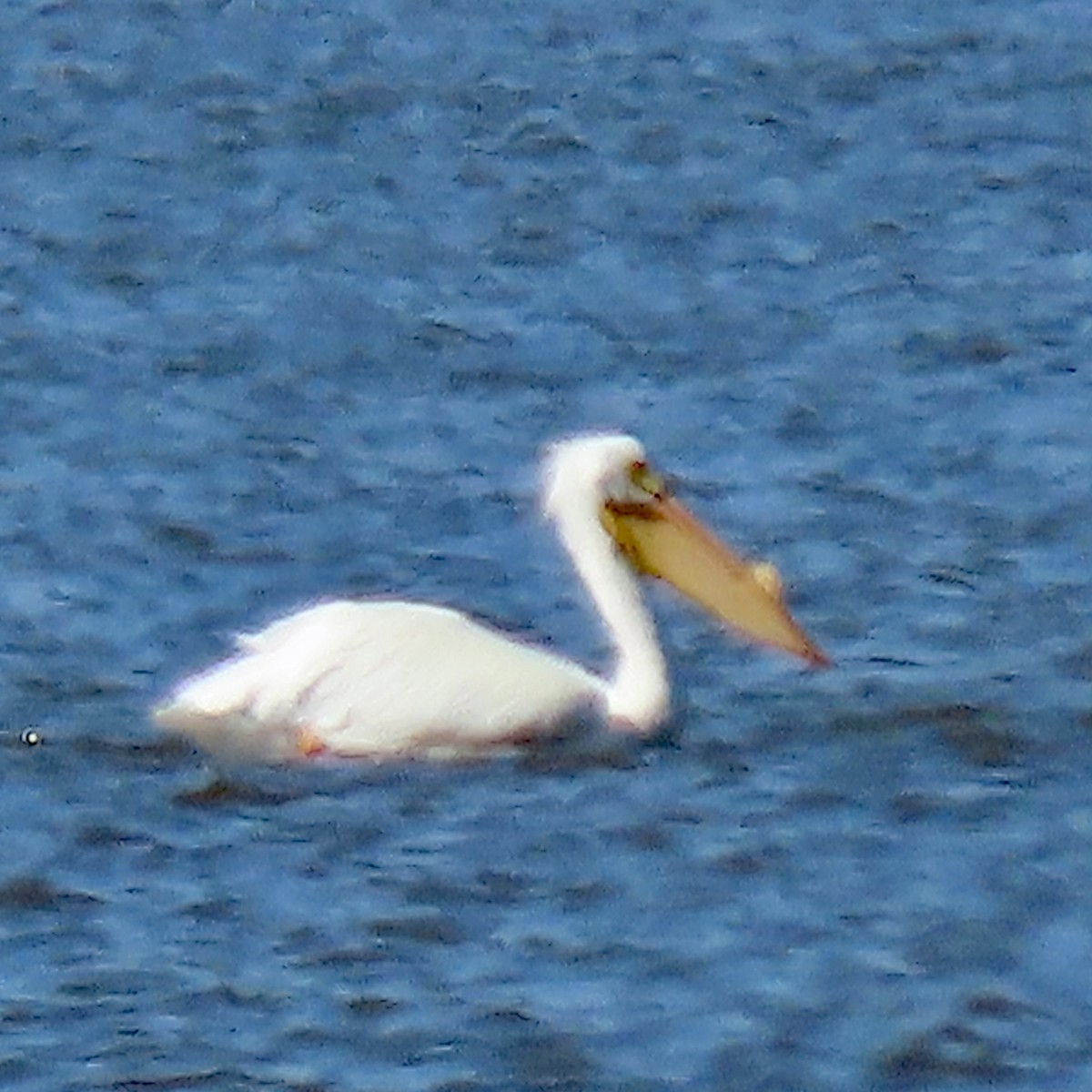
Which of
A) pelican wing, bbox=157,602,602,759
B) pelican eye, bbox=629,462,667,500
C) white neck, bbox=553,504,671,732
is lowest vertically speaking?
pelican wing, bbox=157,602,602,759

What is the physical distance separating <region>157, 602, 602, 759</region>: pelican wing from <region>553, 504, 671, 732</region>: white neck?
6.5 inches

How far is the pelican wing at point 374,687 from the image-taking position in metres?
7.84

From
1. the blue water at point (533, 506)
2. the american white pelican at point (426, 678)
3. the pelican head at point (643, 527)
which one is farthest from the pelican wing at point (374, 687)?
the pelican head at point (643, 527)

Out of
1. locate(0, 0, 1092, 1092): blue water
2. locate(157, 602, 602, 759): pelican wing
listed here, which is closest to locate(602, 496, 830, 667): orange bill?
locate(0, 0, 1092, 1092): blue water

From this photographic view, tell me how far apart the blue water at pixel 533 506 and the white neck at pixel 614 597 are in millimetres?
124

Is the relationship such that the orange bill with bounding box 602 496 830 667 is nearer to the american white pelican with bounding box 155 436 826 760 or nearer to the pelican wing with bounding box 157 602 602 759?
the american white pelican with bounding box 155 436 826 760

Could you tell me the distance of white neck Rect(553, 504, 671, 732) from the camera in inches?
323

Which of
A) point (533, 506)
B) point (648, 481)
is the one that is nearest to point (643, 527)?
point (648, 481)

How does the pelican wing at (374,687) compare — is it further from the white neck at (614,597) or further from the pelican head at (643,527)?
the pelican head at (643,527)

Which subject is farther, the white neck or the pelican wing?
the white neck

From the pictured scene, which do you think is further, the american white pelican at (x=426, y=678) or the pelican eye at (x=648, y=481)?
the pelican eye at (x=648, y=481)

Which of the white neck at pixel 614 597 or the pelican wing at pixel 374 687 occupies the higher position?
the white neck at pixel 614 597

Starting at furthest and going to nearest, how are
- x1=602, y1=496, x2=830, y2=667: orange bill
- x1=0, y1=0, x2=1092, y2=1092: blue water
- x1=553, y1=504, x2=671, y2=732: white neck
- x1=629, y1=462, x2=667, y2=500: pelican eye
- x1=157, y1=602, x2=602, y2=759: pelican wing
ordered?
x1=629, y1=462, x2=667, y2=500: pelican eye, x1=602, y1=496, x2=830, y2=667: orange bill, x1=553, y1=504, x2=671, y2=732: white neck, x1=157, y1=602, x2=602, y2=759: pelican wing, x1=0, y1=0, x2=1092, y2=1092: blue water

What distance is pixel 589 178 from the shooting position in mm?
11805
